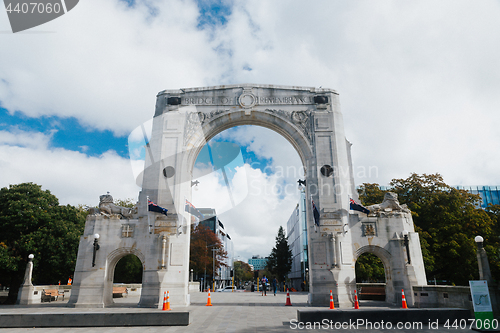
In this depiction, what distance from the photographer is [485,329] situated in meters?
9.39

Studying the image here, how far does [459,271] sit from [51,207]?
30288 mm

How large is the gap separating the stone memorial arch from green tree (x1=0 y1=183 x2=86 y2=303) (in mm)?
4861

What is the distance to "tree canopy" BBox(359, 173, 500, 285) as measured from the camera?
23.4m

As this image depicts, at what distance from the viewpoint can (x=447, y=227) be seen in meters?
24.1

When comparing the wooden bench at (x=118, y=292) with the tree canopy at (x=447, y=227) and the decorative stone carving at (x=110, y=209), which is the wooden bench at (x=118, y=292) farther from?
the tree canopy at (x=447, y=227)

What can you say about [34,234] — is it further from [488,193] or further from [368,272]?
[488,193]

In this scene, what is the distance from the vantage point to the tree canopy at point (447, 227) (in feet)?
76.6

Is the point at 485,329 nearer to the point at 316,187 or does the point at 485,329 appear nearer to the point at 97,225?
the point at 316,187

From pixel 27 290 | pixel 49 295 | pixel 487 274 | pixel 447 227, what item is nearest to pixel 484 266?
pixel 487 274

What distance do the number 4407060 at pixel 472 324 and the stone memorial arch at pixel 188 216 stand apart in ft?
21.9

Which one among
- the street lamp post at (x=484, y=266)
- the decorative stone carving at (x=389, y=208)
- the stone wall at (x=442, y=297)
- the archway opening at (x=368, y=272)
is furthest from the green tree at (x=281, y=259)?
the street lamp post at (x=484, y=266)

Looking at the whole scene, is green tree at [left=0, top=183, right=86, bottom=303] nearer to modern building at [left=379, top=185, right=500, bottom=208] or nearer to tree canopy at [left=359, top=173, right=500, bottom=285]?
tree canopy at [left=359, top=173, right=500, bottom=285]

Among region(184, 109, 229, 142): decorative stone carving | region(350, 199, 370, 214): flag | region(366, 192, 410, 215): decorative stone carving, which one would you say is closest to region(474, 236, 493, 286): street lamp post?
region(350, 199, 370, 214): flag

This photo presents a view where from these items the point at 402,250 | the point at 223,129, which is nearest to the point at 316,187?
the point at 402,250
